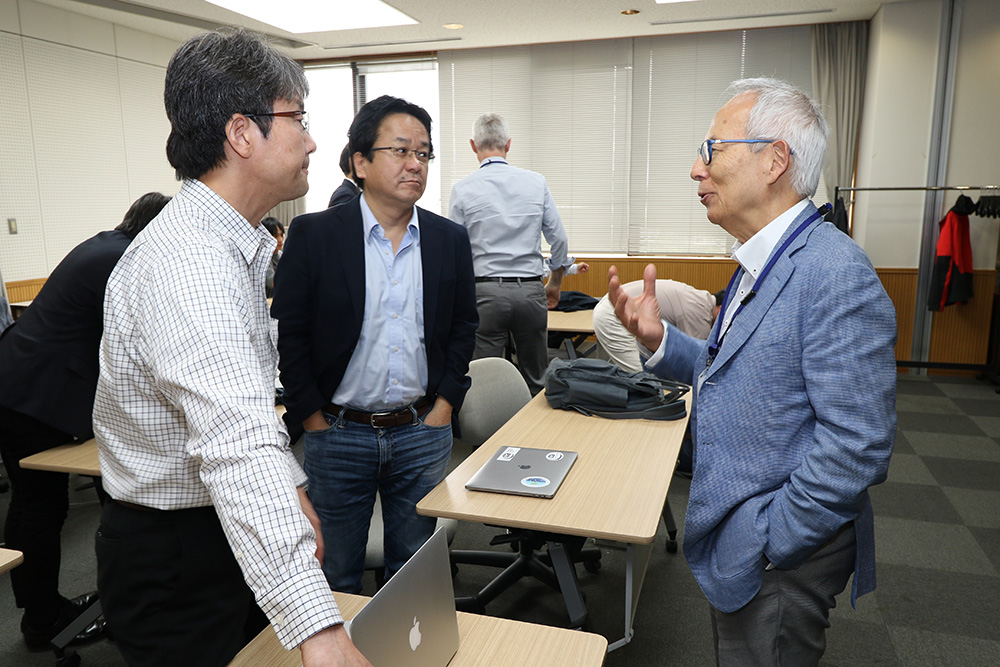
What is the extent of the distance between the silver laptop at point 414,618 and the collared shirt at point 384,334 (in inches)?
32.7

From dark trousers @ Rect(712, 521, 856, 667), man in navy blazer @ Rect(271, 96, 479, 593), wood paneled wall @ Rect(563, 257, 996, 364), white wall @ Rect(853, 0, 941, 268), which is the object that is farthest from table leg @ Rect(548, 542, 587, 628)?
white wall @ Rect(853, 0, 941, 268)

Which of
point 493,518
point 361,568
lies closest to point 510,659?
point 493,518

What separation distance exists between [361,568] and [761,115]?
5.36ft

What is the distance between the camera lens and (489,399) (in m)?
2.67

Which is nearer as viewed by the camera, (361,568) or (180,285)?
(180,285)

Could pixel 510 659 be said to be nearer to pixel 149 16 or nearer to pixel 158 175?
pixel 149 16

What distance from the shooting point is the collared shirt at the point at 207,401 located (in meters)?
0.81

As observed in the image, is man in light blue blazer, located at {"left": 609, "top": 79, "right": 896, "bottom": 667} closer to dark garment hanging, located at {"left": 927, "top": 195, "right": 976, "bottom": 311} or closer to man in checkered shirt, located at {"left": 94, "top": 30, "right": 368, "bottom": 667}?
man in checkered shirt, located at {"left": 94, "top": 30, "right": 368, "bottom": 667}

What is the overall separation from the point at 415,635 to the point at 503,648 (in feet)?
0.81

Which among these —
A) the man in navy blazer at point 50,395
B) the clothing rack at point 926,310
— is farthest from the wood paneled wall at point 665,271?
the man in navy blazer at point 50,395

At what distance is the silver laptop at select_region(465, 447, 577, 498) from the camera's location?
1.81m

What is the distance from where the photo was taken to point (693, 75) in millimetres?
6723

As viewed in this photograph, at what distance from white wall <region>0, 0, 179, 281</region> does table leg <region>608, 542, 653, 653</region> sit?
18.2 ft

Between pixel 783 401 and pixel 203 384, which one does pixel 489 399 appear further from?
pixel 203 384
